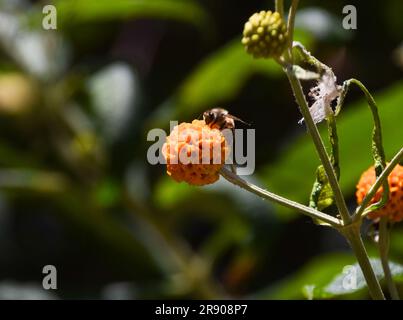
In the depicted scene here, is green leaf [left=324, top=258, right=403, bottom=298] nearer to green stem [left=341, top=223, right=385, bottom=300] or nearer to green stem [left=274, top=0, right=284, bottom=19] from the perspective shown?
green stem [left=341, top=223, right=385, bottom=300]

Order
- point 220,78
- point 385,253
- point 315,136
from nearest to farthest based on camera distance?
point 315,136 → point 385,253 → point 220,78

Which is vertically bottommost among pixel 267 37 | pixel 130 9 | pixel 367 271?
pixel 367 271

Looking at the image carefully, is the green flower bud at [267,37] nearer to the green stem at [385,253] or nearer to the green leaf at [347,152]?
the green stem at [385,253]

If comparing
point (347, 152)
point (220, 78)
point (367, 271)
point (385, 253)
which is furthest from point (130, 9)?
point (367, 271)

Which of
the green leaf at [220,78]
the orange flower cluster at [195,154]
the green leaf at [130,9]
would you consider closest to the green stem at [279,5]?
the orange flower cluster at [195,154]

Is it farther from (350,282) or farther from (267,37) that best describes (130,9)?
(267,37)

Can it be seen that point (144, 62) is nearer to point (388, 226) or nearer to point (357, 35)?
point (357, 35)
